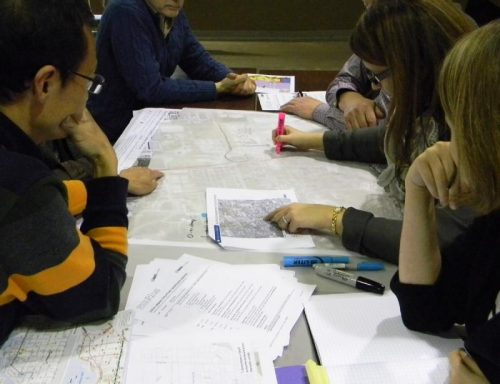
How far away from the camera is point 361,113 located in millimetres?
1705

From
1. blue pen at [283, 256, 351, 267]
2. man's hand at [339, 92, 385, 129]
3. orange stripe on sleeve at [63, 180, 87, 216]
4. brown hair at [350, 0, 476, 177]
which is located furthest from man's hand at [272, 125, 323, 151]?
orange stripe on sleeve at [63, 180, 87, 216]

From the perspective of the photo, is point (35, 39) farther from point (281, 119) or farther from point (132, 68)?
point (132, 68)

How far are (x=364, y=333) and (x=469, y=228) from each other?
0.26m

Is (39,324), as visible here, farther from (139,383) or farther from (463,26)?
(463,26)

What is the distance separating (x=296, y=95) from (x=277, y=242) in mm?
1043

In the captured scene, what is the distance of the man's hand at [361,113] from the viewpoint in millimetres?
1689

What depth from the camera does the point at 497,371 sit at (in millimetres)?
750

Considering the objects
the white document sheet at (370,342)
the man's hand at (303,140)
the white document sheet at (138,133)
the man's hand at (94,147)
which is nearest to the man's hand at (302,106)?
the man's hand at (303,140)

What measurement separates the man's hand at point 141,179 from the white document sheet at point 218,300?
11.8 inches

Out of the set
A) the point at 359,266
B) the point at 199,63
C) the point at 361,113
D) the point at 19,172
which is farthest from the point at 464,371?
the point at 199,63

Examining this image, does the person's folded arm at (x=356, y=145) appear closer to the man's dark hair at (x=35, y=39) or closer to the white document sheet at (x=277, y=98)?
the white document sheet at (x=277, y=98)

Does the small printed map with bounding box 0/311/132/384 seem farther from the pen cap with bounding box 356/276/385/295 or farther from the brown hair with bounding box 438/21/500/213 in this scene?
the brown hair with bounding box 438/21/500/213

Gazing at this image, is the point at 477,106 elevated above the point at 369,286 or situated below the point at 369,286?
above

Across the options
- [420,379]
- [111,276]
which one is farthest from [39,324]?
[420,379]
